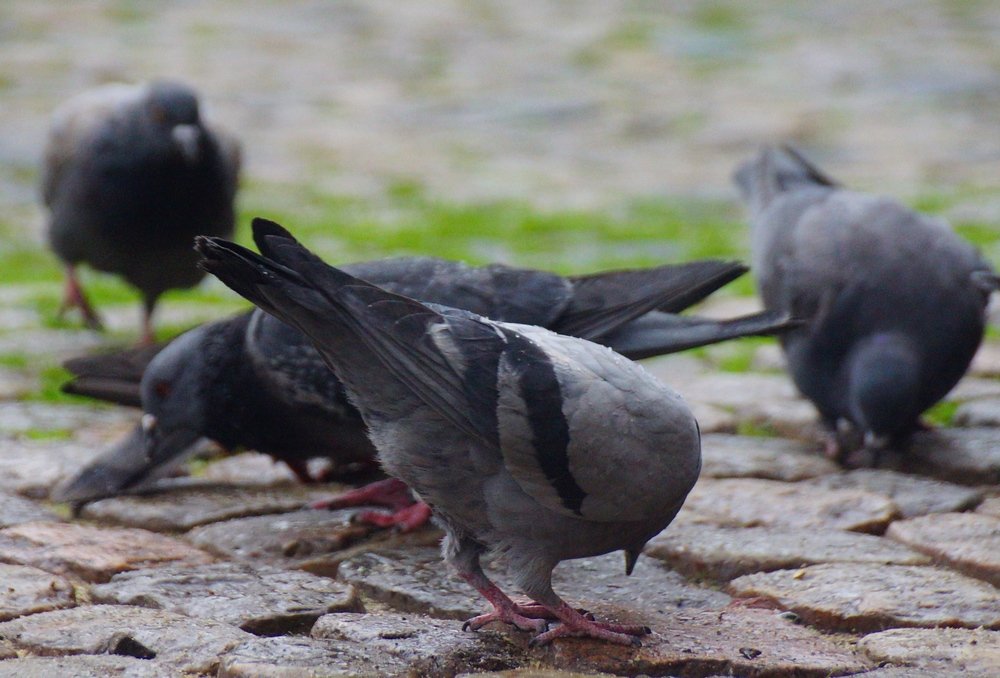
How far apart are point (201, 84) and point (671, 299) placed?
29.4ft

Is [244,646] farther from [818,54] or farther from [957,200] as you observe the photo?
[818,54]

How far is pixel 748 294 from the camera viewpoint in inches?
268

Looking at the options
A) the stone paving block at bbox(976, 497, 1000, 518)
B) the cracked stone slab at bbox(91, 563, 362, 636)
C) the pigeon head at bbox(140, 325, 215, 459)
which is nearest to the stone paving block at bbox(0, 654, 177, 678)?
the cracked stone slab at bbox(91, 563, 362, 636)

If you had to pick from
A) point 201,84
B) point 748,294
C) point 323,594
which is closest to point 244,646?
point 323,594

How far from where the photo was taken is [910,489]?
13.4ft

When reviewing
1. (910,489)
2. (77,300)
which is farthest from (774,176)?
(77,300)

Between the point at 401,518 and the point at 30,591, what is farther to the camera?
the point at 401,518

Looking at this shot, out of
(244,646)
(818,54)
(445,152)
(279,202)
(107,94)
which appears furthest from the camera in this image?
(818,54)

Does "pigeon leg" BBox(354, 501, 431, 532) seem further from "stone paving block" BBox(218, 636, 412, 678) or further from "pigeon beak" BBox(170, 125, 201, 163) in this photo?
"pigeon beak" BBox(170, 125, 201, 163)

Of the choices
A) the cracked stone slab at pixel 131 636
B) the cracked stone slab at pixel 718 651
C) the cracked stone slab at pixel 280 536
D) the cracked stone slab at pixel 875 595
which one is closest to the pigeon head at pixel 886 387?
the cracked stone slab at pixel 875 595

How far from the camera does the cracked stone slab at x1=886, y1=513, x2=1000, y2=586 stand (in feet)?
10.8

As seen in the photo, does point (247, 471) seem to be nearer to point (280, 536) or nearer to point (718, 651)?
point (280, 536)

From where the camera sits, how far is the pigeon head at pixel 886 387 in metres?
4.39

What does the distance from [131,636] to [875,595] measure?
5.52 ft
